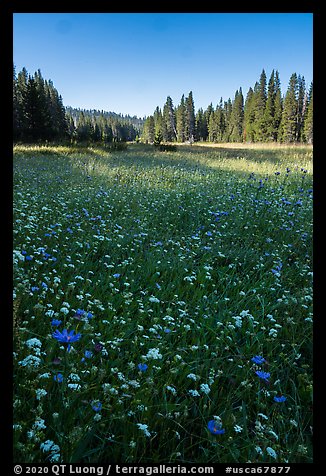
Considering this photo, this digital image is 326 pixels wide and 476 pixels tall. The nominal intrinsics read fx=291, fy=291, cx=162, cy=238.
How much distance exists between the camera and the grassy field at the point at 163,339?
4.77ft

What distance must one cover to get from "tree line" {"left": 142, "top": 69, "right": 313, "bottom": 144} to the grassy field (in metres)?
39.3

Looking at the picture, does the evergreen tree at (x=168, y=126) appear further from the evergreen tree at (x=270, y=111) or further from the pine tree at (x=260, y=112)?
the evergreen tree at (x=270, y=111)

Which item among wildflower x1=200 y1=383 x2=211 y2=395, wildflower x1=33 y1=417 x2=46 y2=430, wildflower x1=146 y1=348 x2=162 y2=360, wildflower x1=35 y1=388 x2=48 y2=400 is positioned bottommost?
wildflower x1=200 y1=383 x2=211 y2=395

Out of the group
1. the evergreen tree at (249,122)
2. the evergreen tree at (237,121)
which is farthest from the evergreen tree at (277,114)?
the evergreen tree at (237,121)

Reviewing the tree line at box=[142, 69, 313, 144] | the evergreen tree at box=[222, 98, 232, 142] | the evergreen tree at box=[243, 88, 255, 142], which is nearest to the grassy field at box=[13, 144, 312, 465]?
the tree line at box=[142, 69, 313, 144]

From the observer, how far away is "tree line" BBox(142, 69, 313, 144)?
53.8m

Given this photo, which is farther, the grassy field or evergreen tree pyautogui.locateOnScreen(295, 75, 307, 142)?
evergreen tree pyautogui.locateOnScreen(295, 75, 307, 142)

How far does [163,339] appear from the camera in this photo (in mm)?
2197

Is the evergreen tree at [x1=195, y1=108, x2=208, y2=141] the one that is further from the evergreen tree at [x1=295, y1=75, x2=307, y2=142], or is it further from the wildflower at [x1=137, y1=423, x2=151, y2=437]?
the wildflower at [x1=137, y1=423, x2=151, y2=437]

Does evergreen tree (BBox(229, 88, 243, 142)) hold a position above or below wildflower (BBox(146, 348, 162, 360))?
above

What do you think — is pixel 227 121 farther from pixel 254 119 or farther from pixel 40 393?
pixel 40 393

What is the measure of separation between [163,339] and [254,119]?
228 feet

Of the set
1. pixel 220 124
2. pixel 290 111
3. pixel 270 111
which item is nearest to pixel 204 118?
pixel 220 124
